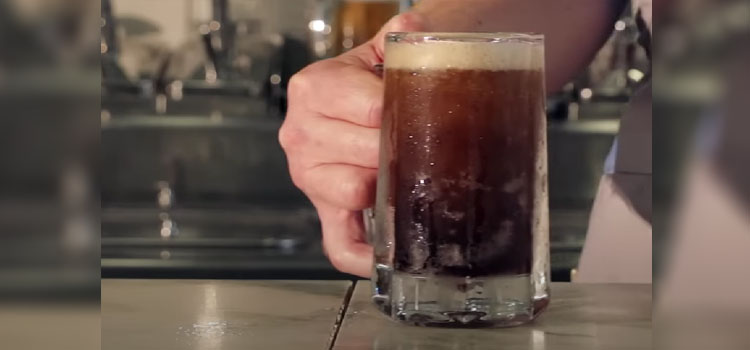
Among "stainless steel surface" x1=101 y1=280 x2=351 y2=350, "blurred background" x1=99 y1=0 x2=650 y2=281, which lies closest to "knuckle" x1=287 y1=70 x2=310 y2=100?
"stainless steel surface" x1=101 y1=280 x2=351 y2=350

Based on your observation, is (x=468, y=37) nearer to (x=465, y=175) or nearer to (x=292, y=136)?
(x=465, y=175)

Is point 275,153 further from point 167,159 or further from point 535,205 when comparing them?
point 535,205

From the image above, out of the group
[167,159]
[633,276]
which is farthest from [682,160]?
[167,159]

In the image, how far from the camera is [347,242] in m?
0.69

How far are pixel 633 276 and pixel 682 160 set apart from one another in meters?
0.67

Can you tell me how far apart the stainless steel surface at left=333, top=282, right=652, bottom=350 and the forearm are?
30 cm

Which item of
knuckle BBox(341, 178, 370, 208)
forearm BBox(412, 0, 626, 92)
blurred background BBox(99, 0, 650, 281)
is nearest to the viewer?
knuckle BBox(341, 178, 370, 208)

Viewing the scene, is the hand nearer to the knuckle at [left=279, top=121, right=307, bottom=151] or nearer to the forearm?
the knuckle at [left=279, top=121, right=307, bottom=151]

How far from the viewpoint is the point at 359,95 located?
2.17 feet

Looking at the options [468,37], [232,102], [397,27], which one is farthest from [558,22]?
[232,102]

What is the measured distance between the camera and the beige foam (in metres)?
0.53

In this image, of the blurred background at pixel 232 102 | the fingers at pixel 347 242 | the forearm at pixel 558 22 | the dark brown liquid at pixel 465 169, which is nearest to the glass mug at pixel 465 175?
the dark brown liquid at pixel 465 169

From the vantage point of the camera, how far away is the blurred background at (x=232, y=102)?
1850mm

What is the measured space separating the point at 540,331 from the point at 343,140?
19cm
